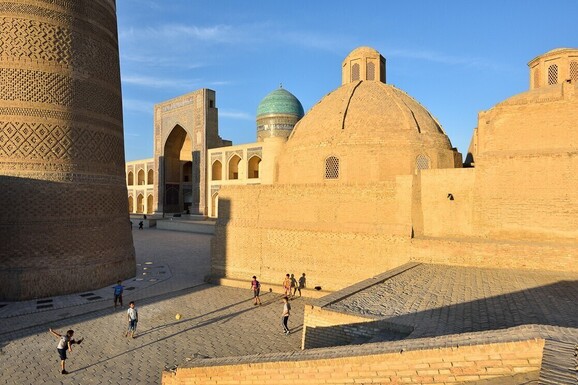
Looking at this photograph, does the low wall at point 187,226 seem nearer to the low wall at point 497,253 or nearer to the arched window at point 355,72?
Answer: the arched window at point 355,72

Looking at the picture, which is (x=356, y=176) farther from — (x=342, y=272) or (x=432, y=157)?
(x=342, y=272)

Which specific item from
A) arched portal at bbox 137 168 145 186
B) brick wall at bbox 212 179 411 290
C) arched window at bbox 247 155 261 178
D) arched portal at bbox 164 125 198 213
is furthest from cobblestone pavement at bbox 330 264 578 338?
arched portal at bbox 137 168 145 186

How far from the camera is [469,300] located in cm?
668

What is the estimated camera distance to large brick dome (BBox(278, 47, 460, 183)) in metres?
13.5

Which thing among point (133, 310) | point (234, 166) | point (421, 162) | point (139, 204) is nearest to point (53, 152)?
point (133, 310)

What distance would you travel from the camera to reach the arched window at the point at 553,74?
521 inches

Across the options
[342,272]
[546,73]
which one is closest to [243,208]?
[342,272]

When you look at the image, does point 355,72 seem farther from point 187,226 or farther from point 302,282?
point 187,226

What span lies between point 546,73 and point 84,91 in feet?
51.9

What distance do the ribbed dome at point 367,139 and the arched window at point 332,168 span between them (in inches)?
5.9

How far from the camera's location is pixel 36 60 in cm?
1098

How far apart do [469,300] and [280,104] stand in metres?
30.6

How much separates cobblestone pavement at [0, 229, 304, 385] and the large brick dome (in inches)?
208

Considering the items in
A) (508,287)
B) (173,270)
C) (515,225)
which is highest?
(515,225)
